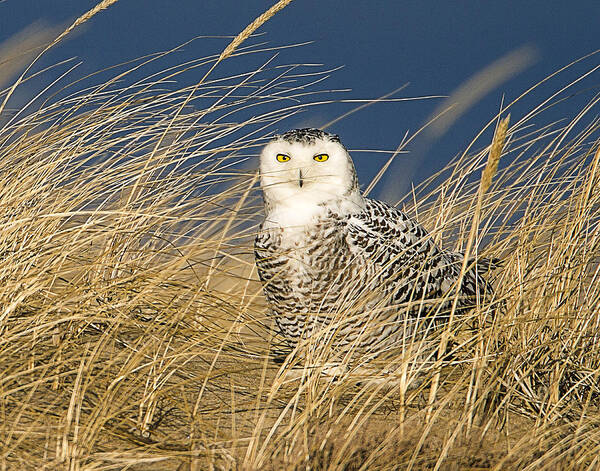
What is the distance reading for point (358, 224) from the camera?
3.04 metres

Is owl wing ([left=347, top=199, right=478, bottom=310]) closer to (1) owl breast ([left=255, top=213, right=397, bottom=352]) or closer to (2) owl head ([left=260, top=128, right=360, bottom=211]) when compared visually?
(1) owl breast ([left=255, top=213, right=397, bottom=352])

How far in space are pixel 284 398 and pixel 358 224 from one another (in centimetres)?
76

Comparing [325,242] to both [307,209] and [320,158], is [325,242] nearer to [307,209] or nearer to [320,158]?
[307,209]

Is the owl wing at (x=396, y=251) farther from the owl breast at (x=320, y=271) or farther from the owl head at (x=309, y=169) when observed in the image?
the owl head at (x=309, y=169)

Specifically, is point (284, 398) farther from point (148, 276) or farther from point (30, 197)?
point (30, 197)

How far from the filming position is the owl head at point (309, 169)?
3.01 meters

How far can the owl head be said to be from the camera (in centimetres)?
301

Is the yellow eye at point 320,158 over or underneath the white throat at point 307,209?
over

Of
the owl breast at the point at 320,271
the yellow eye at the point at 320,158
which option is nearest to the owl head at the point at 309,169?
the yellow eye at the point at 320,158

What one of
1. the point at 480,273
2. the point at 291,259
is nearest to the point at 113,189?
the point at 291,259

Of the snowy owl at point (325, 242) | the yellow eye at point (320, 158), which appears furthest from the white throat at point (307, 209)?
the yellow eye at point (320, 158)

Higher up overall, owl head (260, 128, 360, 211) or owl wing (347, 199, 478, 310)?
owl head (260, 128, 360, 211)

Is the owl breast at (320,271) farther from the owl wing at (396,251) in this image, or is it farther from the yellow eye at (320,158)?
the yellow eye at (320,158)

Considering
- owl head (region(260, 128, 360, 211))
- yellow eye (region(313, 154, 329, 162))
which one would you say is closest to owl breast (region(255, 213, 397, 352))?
owl head (region(260, 128, 360, 211))
